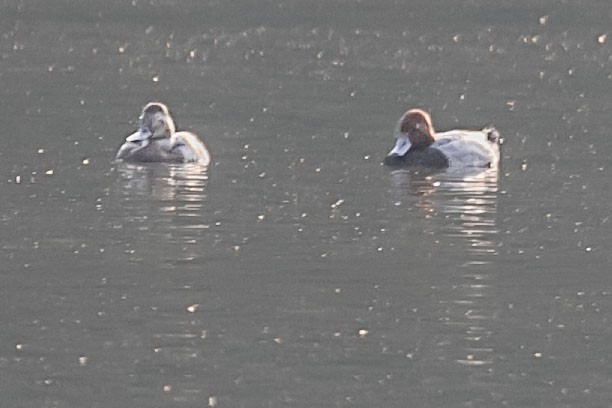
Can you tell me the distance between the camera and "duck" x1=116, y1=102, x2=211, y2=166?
2098 centimetres

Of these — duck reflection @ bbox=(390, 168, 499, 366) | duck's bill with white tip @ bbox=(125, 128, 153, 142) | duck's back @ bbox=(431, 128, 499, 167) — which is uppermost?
duck's bill with white tip @ bbox=(125, 128, 153, 142)

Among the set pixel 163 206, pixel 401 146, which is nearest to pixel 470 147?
pixel 401 146

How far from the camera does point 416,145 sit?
70.6 ft

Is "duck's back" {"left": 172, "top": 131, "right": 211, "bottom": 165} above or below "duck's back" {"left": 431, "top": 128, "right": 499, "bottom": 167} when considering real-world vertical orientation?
above

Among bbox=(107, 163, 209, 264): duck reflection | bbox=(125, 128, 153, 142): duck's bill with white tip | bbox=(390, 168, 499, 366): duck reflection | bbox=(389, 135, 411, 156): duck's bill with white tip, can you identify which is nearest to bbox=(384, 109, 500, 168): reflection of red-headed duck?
bbox=(389, 135, 411, 156): duck's bill with white tip

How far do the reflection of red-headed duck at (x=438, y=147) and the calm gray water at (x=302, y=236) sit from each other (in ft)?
0.99

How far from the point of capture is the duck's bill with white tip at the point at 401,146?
21.2m

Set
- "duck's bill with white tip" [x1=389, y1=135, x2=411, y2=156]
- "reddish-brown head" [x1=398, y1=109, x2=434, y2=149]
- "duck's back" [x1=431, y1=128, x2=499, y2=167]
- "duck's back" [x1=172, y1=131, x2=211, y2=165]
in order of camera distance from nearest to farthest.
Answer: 1. "duck's back" [x1=172, y1=131, x2=211, y2=165]
2. "duck's back" [x1=431, y1=128, x2=499, y2=167]
3. "duck's bill with white tip" [x1=389, y1=135, x2=411, y2=156]
4. "reddish-brown head" [x1=398, y1=109, x2=434, y2=149]

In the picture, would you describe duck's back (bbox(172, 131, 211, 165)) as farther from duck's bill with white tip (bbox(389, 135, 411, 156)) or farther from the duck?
duck's bill with white tip (bbox(389, 135, 411, 156))

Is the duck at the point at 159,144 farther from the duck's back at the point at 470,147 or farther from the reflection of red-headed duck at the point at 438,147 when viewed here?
the duck's back at the point at 470,147

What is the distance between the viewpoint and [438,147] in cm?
2145

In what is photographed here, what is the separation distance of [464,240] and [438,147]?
5.08 m

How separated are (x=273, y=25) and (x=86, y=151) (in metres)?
14.6

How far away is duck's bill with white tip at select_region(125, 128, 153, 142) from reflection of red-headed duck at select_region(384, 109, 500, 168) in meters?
2.20
